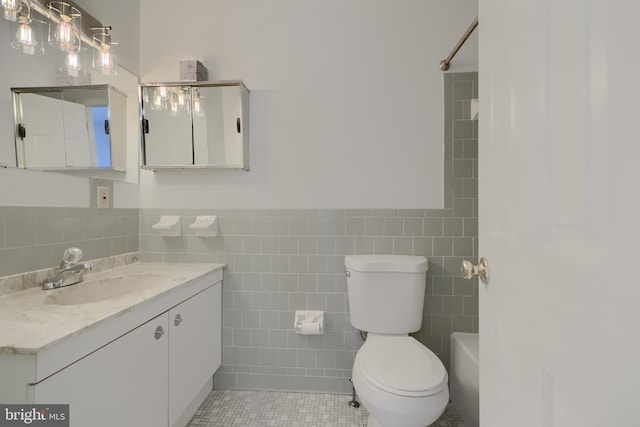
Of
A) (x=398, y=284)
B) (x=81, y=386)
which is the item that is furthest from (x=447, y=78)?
(x=81, y=386)

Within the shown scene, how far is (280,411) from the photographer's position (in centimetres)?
169

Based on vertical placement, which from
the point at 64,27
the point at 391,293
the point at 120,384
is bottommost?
the point at 120,384

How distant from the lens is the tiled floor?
160 cm

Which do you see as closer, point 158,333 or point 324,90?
point 158,333

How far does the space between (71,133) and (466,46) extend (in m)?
2.23

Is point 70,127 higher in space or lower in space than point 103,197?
higher

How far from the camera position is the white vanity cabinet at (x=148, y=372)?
2.76 feet

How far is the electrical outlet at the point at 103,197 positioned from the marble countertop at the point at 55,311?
0.38 metres

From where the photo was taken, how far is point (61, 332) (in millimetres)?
811

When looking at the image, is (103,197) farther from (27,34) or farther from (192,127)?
(27,34)
